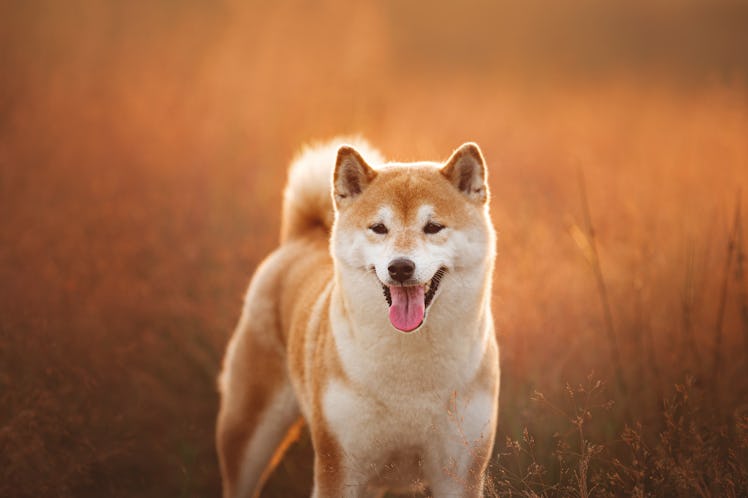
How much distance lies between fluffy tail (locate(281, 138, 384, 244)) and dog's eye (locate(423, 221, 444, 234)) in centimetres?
97

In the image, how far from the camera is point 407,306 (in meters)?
2.67

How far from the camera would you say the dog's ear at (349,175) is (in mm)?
3028

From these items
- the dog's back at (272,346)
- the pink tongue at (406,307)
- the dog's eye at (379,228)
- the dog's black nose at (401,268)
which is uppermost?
the dog's eye at (379,228)

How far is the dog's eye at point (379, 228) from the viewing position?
2890 mm

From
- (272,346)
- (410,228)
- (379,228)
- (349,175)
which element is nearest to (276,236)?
(272,346)

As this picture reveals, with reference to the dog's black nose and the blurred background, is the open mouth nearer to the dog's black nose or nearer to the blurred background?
the dog's black nose

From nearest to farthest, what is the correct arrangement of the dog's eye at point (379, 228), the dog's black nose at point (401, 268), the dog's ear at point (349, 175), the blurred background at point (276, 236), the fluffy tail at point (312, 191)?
the dog's black nose at point (401, 268) < the dog's eye at point (379, 228) < the dog's ear at point (349, 175) < the blurred background at point (276, 236) < the fluffy tail at point (312, 191)

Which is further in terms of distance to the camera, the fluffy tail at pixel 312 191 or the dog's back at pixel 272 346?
the fluffy tail at pixel 312 191

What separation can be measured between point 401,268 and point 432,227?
13.6 inches

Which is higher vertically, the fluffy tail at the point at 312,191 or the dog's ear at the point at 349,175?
the dog's ear at the point at 349,175

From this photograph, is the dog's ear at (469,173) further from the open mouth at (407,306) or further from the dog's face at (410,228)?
the open mouth at (407,306)

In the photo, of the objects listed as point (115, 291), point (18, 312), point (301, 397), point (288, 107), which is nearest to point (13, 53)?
point (288, 107)

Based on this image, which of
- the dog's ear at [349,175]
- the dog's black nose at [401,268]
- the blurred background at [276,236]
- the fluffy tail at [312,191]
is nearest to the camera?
the dog's black nose at [401,268]

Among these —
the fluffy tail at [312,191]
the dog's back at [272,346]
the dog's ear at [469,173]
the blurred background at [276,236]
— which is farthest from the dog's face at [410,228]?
the fluffy tail at [312,191]
